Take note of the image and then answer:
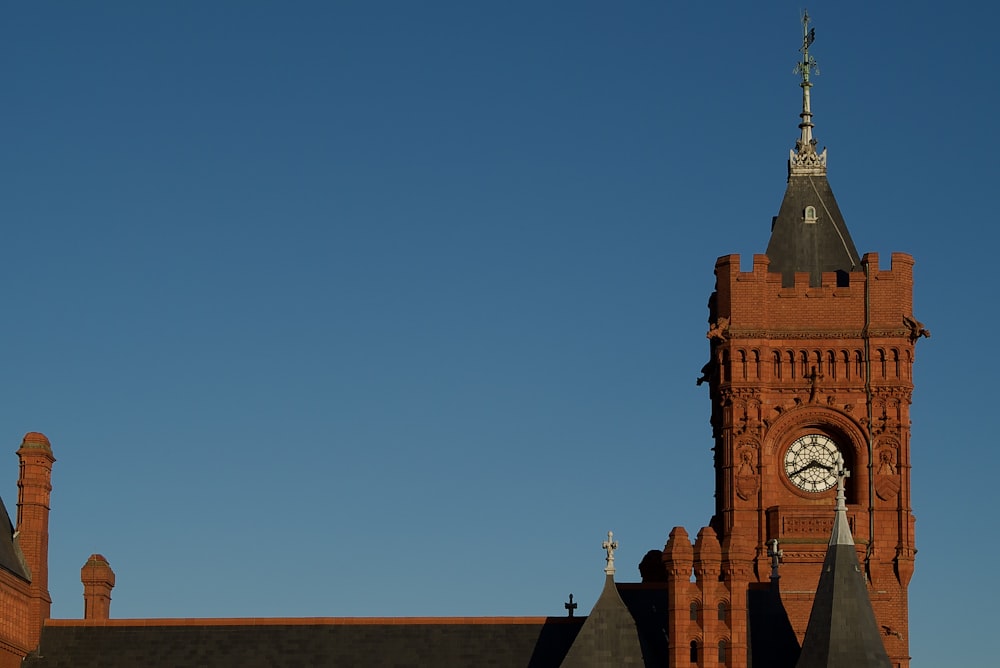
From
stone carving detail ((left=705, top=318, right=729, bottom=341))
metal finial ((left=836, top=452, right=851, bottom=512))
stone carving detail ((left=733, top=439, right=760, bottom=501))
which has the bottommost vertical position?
metal finial ((left=836, top=452, right=851, bottom=512))

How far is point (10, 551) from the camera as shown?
84.0 metres

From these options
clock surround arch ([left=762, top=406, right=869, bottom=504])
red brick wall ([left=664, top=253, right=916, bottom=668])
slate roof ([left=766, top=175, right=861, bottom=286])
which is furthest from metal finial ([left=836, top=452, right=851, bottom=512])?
slate roof ([left=766, top=175, right=861, bottom=286])

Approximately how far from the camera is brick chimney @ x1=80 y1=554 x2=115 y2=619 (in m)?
88.4

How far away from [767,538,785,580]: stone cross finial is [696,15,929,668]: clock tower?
37 cm

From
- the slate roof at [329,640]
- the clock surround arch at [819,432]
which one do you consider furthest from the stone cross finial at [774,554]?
the slate roof at [329,640]

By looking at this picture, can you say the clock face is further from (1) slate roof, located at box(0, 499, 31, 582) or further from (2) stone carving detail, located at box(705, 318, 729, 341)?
(1) slate roof, located at box(0, 499, 31, 582)

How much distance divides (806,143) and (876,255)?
7022 millimetres

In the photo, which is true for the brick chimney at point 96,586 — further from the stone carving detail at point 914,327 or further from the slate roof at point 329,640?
the stone carving detail at point 914,327

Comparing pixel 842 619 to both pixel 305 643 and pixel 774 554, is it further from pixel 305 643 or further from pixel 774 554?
pixel 305 643

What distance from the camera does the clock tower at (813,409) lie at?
87.6 meters

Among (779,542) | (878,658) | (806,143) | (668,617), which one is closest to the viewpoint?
(878,658)

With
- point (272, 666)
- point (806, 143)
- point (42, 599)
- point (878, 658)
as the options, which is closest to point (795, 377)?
point (806, 143)

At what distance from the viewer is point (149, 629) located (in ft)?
278

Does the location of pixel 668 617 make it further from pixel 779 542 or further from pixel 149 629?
pixel 149 629
